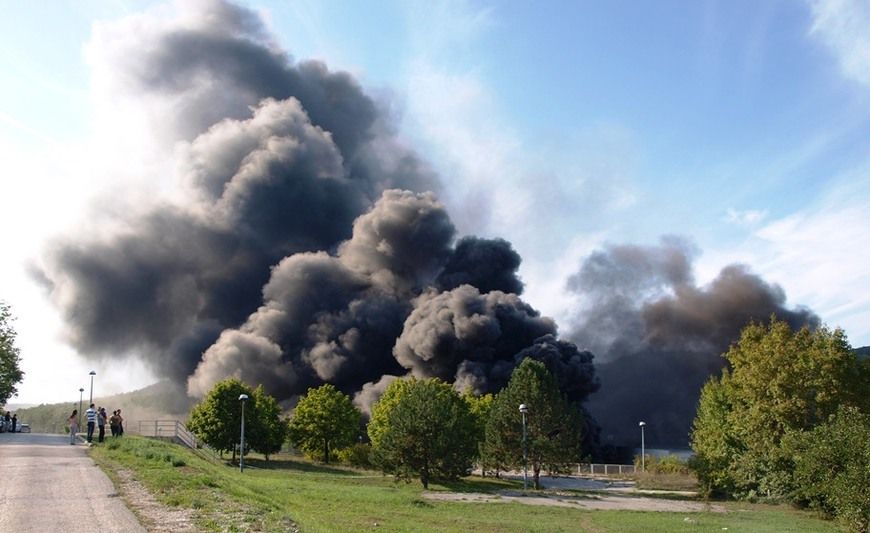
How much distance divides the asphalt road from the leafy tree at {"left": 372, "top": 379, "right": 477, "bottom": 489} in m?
19.6

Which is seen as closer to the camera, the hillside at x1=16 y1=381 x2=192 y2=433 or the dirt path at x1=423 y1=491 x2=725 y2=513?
the dirt path at x1=423 y1=491 x2=725 y2=513

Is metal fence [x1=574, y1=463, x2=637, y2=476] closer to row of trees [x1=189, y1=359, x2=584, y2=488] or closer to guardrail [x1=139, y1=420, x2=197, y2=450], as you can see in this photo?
row of trees [x1=189, y1=359, x2=584, y2=488]

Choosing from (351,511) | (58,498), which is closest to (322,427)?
(351,511)

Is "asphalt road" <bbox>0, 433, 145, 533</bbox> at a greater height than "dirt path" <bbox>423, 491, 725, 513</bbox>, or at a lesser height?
greater

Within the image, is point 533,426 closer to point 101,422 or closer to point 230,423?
point 230,423

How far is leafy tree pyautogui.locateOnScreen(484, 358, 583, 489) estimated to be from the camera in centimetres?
4266

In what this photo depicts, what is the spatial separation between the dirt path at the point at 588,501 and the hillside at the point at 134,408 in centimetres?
6187

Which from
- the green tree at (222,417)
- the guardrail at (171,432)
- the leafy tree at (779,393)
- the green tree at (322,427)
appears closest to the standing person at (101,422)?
the guardrail at (171,432)

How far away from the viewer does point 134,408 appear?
97625 millimetres

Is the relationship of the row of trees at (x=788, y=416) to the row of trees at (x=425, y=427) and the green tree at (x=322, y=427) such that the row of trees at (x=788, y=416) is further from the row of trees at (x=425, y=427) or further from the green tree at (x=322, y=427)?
the green tree at (x=322, y=427)

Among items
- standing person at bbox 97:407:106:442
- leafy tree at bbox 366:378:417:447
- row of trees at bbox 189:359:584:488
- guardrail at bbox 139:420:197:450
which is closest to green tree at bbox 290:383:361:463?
row of trees at bbox 189:359:584:488

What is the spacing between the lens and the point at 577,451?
144 feet

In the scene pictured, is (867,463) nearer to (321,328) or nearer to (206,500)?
(206,500)

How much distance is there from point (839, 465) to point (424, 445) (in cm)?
2018
